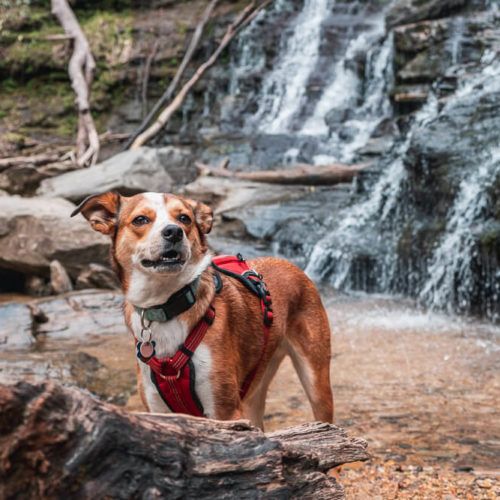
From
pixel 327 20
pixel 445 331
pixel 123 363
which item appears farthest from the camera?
pixel 327 20

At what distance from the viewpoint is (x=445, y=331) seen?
842 centimetres

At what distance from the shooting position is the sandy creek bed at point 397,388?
420cm

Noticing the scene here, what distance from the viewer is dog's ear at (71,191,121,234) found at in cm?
369

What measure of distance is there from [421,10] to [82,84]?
28.6 ft

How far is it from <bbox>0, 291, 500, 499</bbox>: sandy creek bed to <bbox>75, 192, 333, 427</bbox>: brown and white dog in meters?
0.78

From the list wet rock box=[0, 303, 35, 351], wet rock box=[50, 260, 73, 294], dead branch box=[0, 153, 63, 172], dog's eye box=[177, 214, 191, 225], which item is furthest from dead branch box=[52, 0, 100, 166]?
dog's eye box=[177, 214, 191, 225]

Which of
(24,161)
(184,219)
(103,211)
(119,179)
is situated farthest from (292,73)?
(184,219)

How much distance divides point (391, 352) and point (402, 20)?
1328 centimetres

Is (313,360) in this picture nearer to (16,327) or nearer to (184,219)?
(184,219)

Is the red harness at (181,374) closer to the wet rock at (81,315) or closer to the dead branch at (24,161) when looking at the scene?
the wet rock at (81,315)

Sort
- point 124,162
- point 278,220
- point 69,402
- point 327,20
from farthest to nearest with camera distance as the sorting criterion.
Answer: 1. point 327,20
2. point 124,162
3. point 278,220
4. point 69,402

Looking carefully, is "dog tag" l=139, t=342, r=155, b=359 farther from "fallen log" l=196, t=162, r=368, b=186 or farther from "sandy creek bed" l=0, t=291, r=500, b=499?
"fallen log" l=196, t=162, r=368, b=186

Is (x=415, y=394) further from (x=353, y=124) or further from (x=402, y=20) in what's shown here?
(x=402, y=20)

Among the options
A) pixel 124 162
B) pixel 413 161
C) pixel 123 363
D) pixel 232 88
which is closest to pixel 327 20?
pixel 232 88
